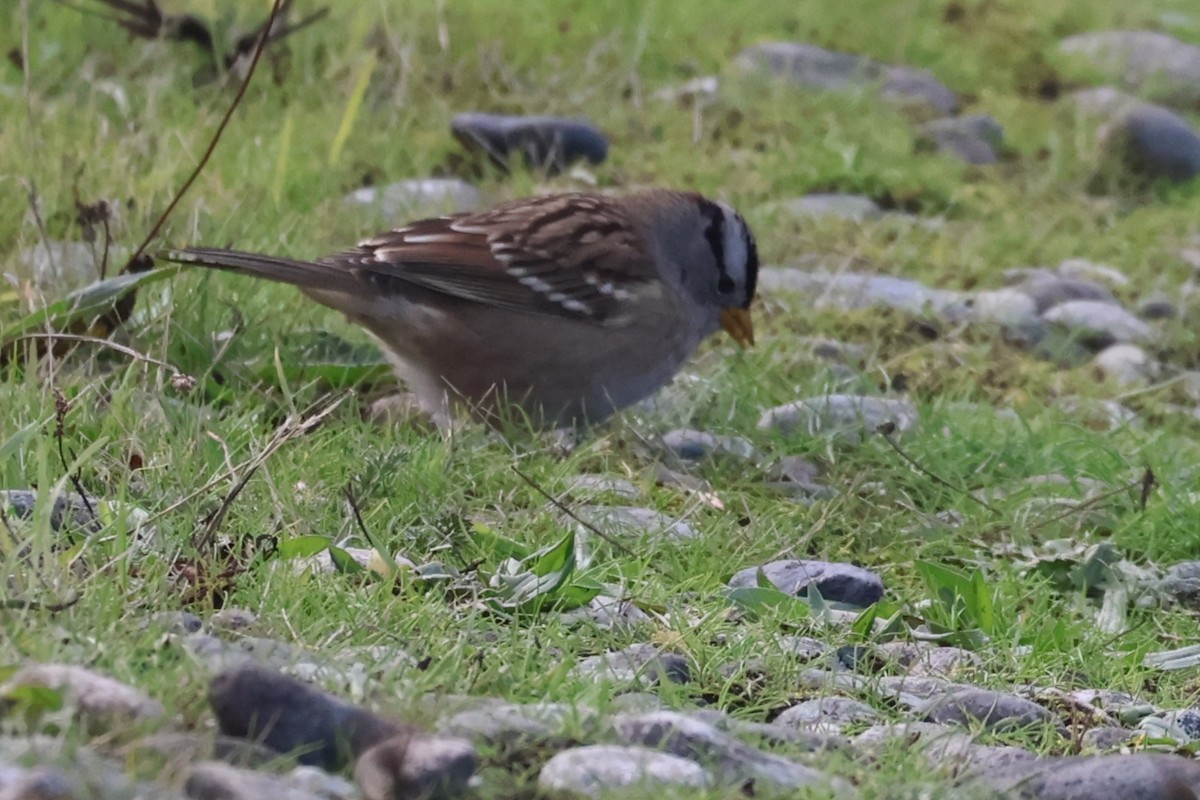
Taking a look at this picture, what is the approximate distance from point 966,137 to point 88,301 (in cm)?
466

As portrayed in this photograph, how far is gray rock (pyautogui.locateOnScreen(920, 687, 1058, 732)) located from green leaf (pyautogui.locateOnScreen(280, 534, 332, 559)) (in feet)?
3.65

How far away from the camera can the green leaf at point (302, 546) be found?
3.28 m

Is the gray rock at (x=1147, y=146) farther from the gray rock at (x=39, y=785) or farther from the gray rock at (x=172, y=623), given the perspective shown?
the gray rock at (x=39, y=785)

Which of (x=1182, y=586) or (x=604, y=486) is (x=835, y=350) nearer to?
(x=604, y=486)

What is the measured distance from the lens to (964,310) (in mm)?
6094

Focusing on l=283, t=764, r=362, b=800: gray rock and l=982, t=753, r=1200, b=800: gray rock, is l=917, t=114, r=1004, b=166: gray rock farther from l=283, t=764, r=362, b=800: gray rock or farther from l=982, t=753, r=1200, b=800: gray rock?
l=283, t=764, r=362, b=800: gray rock

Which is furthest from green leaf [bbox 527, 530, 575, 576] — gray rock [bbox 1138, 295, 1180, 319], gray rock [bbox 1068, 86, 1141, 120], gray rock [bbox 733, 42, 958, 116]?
gray rock [bbox 1068, 86, 1141, 120]

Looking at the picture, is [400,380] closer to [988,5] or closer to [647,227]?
[647,227]

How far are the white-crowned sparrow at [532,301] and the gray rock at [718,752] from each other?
2073 millimetres

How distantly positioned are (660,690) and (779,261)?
3.66 m

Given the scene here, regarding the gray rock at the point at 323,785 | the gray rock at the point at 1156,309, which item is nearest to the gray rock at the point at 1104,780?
the gray rock at the point at 323,785

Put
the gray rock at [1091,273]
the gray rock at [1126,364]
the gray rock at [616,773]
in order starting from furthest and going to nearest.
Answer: the gray rock at [1091,273] → the gray rock at [1126,364] → the gray rock at [616,773]

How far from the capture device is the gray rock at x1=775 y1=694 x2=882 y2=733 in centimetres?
295

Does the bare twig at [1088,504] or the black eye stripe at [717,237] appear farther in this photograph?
the black eye stripe at [717,237]
